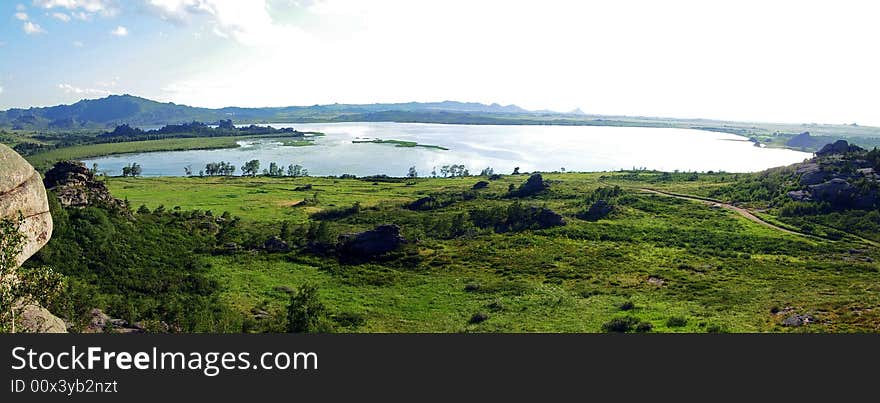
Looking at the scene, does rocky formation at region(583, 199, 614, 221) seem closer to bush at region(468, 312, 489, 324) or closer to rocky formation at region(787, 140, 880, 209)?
rocky formation at region(787, 140, 880, 209)

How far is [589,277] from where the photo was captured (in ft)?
177

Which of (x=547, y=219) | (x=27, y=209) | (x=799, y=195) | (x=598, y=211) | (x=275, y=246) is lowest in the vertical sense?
(x=275, y=246)

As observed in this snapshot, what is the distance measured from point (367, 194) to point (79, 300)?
102450 millimetres

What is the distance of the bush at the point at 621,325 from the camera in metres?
35.9

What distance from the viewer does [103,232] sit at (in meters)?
50.9

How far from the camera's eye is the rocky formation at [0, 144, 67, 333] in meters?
23.4

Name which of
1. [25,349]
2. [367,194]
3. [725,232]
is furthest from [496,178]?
[25,349]

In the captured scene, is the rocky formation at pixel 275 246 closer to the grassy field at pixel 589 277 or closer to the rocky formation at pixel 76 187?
the grassy field at pixel 589 277

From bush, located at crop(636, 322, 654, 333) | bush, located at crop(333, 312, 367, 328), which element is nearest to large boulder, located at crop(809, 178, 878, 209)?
bush, located at crop(636, 322, 654, 333)

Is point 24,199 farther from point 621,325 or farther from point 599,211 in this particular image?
point 599,211

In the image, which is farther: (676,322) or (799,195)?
(799,195)

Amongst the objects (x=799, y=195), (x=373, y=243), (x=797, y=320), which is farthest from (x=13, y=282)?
(x=799, y=195)

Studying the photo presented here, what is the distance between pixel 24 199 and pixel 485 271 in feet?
142

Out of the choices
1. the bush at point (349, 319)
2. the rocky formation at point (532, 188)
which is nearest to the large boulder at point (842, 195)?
the rocky formation at point (532, 188)
